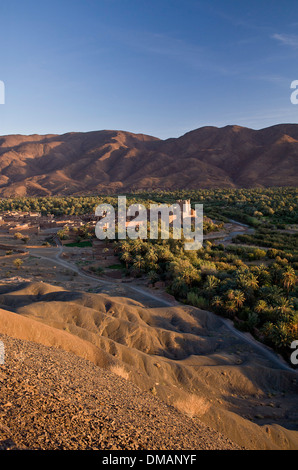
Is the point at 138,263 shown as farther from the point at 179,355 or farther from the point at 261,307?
the point at 179,355

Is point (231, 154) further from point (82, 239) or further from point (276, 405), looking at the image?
point (276, 405)

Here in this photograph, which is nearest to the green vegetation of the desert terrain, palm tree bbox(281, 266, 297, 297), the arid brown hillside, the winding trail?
palm tree bbox(281, 266, 297, 297)

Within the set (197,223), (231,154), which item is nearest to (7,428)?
(197,223)

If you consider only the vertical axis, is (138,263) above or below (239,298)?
above

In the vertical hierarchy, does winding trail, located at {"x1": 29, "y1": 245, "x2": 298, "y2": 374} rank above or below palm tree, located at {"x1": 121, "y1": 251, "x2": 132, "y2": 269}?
below

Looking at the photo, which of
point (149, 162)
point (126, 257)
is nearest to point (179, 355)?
point (126, 257)

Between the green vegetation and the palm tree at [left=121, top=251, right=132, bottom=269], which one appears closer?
the green vegetation

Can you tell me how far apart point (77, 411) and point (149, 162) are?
12985cm

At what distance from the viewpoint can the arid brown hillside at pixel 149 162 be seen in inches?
4240

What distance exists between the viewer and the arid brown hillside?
10769cm

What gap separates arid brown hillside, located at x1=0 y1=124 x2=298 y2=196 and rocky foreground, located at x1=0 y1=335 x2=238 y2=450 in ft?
318

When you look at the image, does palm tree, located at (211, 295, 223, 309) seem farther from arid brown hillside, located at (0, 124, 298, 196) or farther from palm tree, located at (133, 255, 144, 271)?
arid brown hillside, located at (0, 124, 298, 196)

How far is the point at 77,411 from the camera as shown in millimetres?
6402
